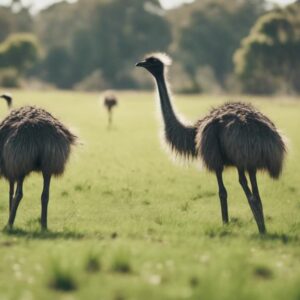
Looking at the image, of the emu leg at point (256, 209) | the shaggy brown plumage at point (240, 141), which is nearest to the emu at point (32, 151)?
the shaggy brown plumage at point (240, 141)

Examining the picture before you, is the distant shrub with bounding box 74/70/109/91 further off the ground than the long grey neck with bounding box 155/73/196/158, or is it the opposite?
the distant shrub with bounding box 74/70/109/91

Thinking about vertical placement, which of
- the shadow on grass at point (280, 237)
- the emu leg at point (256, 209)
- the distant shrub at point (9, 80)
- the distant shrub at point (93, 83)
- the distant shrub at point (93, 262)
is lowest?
the distant shrub at point (93, 262)

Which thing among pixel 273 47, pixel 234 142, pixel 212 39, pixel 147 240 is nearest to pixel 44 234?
pixel 147 240

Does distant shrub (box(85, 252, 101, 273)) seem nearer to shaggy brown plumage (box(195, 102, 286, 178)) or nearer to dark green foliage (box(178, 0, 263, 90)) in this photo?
shaggy brown plumage (box(195, 102, 286, 178))

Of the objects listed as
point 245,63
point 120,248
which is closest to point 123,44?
point 245,63

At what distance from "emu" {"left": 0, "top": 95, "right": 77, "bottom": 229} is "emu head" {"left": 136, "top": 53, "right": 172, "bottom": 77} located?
→ 244 centimetres

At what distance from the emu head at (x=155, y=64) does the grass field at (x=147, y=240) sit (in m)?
1.96

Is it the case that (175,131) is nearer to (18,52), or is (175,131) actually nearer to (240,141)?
(240,141)

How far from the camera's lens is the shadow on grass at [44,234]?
30.6 feet

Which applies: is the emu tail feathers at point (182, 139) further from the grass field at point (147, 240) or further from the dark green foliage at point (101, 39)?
the dark green foliage at point (101, 39)

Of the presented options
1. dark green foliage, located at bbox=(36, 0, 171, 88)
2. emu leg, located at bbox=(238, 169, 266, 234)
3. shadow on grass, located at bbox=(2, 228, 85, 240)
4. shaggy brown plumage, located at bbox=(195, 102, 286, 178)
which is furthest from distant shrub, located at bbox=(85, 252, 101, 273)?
dark green foliage, located at bbox=(36, 0, 171, 88)

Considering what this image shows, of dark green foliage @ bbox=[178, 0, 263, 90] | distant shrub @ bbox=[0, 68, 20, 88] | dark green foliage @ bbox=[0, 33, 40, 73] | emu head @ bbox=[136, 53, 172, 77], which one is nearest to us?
emu head @ bbox=[136, 53, 172, 77]

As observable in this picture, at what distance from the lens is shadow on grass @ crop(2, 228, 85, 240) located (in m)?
9.31

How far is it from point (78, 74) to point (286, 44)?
3621 centimetres
